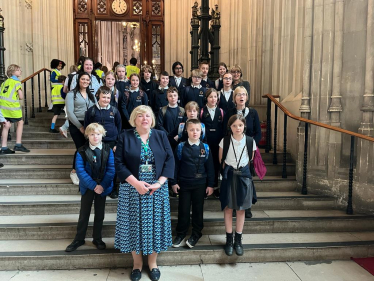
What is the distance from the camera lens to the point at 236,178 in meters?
3.66

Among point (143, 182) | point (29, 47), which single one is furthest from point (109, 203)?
point (29, 47)

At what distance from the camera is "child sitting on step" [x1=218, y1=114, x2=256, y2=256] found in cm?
362

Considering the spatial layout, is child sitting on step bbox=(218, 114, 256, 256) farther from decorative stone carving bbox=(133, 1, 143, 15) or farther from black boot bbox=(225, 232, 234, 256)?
decorative stone carving bbox=(133, 1, 143, 15)

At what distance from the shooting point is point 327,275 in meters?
3.50

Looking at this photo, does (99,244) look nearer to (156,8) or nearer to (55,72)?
(55,72)

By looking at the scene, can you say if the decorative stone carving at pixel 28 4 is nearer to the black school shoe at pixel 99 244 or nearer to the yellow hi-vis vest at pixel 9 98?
the yellow hi-vis vest at pixel 9 98

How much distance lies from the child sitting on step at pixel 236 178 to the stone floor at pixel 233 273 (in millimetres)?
238

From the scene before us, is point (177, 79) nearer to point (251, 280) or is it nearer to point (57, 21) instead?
point (251, 280)

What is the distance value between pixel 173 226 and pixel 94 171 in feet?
4.29

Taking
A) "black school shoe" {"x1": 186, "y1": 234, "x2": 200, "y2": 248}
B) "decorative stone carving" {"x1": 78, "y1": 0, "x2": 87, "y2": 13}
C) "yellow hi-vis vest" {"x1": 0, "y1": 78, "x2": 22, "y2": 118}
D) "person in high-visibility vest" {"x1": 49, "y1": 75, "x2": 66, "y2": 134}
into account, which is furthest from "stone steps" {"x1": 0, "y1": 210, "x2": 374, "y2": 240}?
"decorative stone carving" {"x1": 78, "y1": 0, "x2": 87, "y2": 13}

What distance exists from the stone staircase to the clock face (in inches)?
308

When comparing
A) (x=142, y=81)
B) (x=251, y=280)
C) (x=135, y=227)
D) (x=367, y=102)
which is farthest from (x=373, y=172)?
(x=142, y=81)

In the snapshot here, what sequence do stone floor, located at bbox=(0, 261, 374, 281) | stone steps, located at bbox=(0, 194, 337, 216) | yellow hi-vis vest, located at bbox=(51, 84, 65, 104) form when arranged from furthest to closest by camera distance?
yellow hi-vis vest, located at bbox=(51, 84, 65, 104) → stone steps, located at bbox=(0, 194, 337, 216) → stone floor, located at bbox=(0, 261, 374, 281)

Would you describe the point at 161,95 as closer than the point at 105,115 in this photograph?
No
